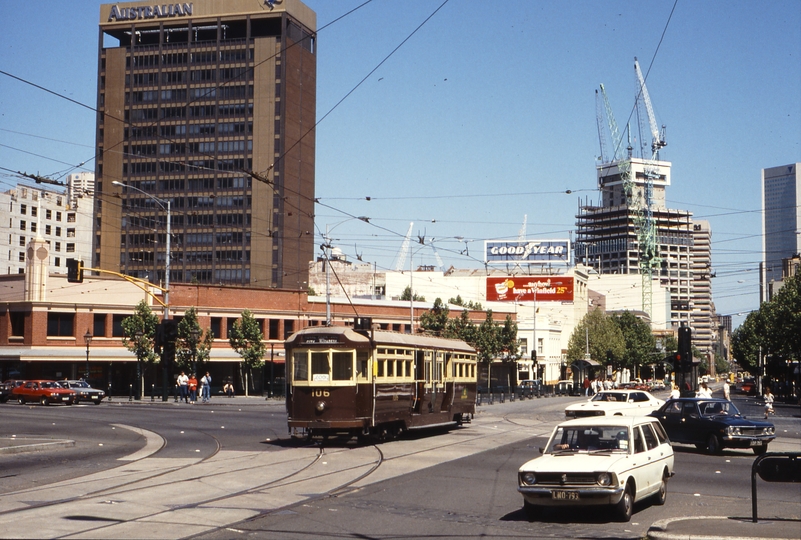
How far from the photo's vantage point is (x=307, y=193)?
132500 millimetres

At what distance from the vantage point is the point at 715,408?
25359 mm

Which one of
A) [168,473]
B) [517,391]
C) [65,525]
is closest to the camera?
[65,525]

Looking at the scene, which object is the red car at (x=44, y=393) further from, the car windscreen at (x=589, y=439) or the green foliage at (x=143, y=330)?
the car windscreen at (x=589, y=439)

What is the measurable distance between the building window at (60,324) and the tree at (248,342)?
11405 mm

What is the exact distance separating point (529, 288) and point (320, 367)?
9372 cm

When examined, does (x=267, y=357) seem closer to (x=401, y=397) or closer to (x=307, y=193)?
(x=401, y=397)

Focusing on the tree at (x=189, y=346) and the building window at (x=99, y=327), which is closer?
the tree at (x=189, y=346)

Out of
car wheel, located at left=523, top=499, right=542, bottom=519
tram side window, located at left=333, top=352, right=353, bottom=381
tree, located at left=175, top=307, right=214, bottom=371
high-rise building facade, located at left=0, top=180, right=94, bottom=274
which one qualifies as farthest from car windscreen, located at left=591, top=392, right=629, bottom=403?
high-rise building facade, located at left=0, top=180, right=94, bottom=274

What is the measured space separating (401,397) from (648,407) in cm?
1153

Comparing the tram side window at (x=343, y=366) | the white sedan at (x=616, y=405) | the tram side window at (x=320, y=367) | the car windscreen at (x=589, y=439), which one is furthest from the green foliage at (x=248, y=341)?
the car windscreen at (x=589, y=439)

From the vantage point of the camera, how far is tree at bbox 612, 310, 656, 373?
418 ft

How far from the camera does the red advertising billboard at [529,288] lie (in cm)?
11731

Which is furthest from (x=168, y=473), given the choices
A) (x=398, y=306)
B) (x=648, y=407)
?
(x=398, y=306)

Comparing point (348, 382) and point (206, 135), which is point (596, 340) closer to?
point (206, 135)
